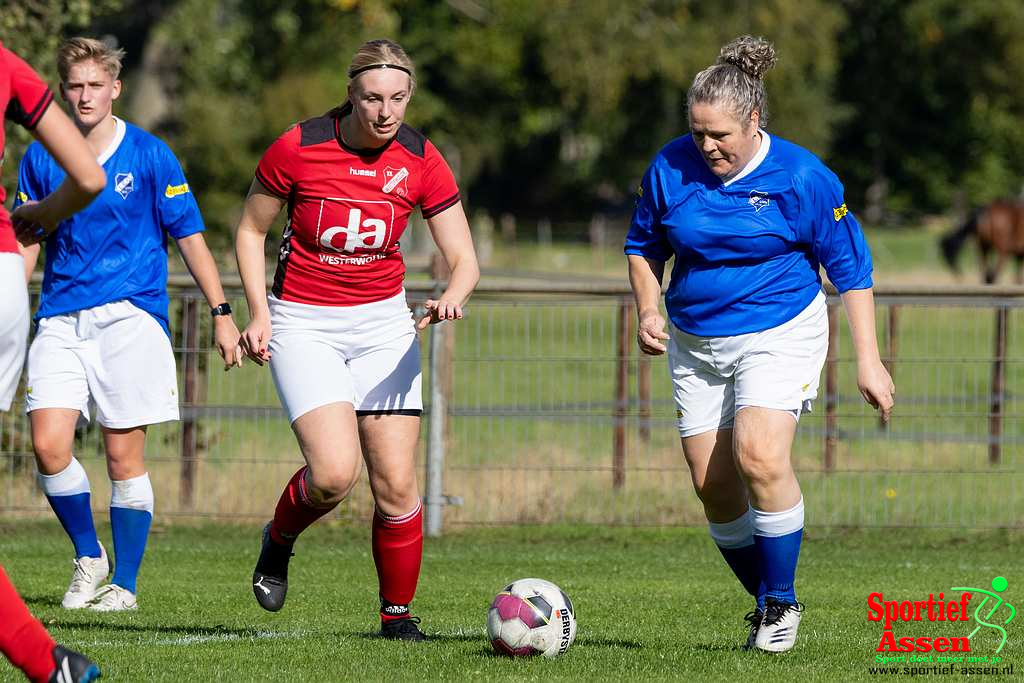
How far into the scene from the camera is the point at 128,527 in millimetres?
7336

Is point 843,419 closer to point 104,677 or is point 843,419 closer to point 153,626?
point 153,626

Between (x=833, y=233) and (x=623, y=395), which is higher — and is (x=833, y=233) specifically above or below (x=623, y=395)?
above

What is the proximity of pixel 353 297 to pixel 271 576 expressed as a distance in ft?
3.98

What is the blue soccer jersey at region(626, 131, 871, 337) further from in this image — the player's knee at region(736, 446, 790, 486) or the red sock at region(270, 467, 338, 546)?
the red sock at region(270, 467, 338, 546)

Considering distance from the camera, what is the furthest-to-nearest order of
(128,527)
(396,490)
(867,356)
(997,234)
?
(997,234) → (128,527) → (396,490) → (867,356)

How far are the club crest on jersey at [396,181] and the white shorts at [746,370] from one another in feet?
3.82

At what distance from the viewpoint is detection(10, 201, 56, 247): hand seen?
503cm

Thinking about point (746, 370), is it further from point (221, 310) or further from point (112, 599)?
point (112, 599)

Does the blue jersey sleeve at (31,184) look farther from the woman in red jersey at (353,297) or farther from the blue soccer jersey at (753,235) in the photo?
the blue soccer jersey at (753,235)

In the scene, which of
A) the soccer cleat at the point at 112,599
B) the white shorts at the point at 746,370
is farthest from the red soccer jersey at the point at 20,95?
the soccer cleat at the point at 112,599

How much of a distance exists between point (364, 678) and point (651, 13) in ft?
102

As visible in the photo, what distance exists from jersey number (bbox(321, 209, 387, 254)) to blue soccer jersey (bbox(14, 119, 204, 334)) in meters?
1.05

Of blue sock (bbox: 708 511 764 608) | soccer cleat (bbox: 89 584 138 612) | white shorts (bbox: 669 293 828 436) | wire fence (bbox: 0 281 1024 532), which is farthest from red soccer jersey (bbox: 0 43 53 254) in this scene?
wire fence (bbox: 0 281 1024 532)

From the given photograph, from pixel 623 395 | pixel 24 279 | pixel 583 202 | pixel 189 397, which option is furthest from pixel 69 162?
pixel 583 202
